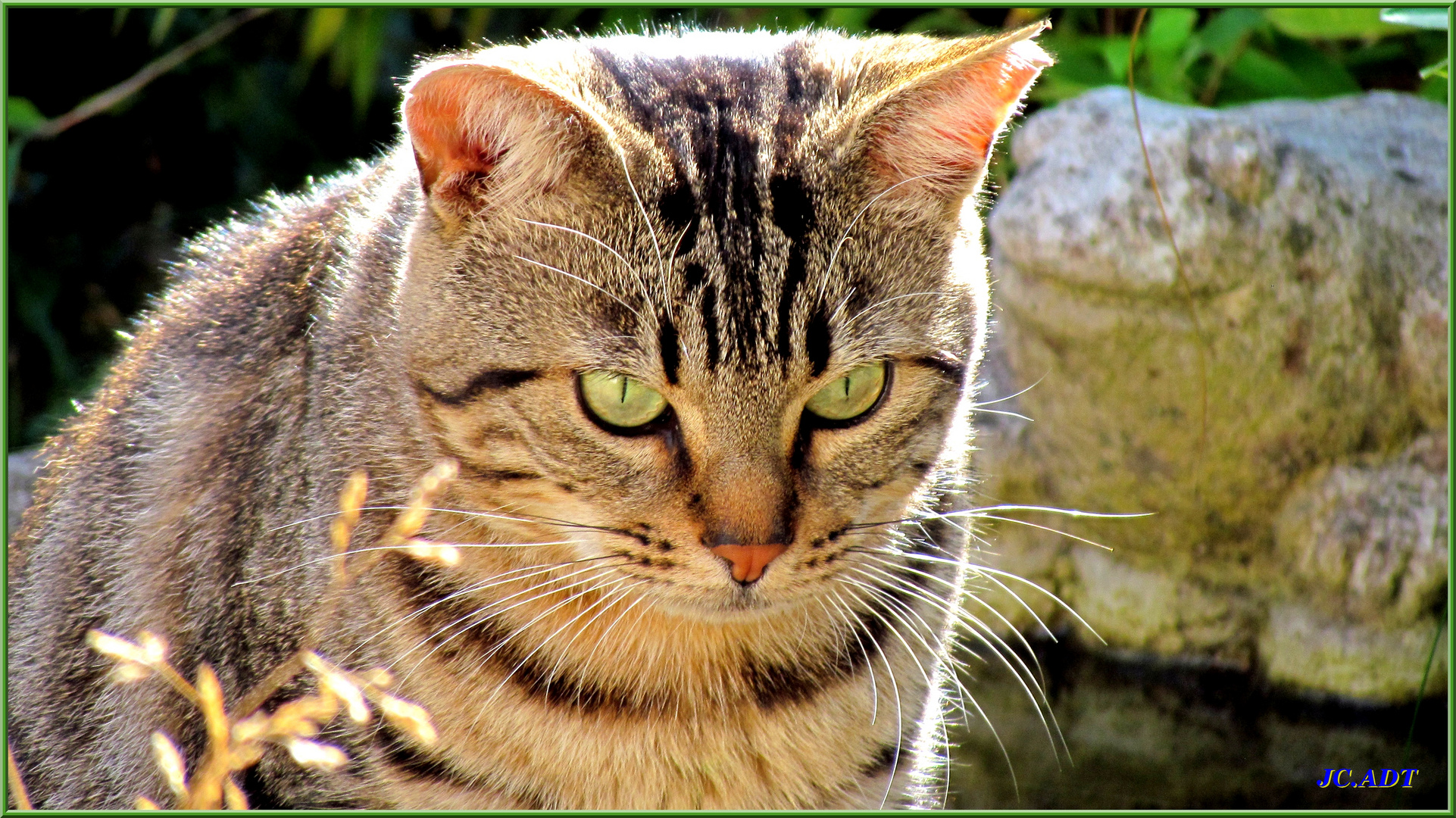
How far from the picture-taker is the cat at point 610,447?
159 cm

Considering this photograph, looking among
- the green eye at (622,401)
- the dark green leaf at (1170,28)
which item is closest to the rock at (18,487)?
the green eye at (622,401)

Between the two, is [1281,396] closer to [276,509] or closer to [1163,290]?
[1163,290]

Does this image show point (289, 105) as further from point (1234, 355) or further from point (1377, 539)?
point (1377, 539)

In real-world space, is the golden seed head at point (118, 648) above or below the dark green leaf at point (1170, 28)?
below

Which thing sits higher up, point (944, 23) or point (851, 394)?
point (944, 23)

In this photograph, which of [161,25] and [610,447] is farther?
[161,25]

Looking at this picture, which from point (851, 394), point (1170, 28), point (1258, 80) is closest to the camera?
point (851, 394)

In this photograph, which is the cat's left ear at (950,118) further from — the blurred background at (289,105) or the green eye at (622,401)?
the blurred background at (289,105)

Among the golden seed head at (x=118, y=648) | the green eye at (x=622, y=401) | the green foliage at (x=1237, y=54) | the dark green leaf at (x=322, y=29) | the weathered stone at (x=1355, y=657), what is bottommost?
the weathered stone at (x=1355, y=657)

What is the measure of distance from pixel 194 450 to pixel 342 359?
0.35m

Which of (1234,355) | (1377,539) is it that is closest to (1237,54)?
(1234,355)

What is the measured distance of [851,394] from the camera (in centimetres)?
168

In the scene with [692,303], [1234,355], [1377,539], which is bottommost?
[1377,539]

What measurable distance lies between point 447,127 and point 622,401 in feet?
1.26
